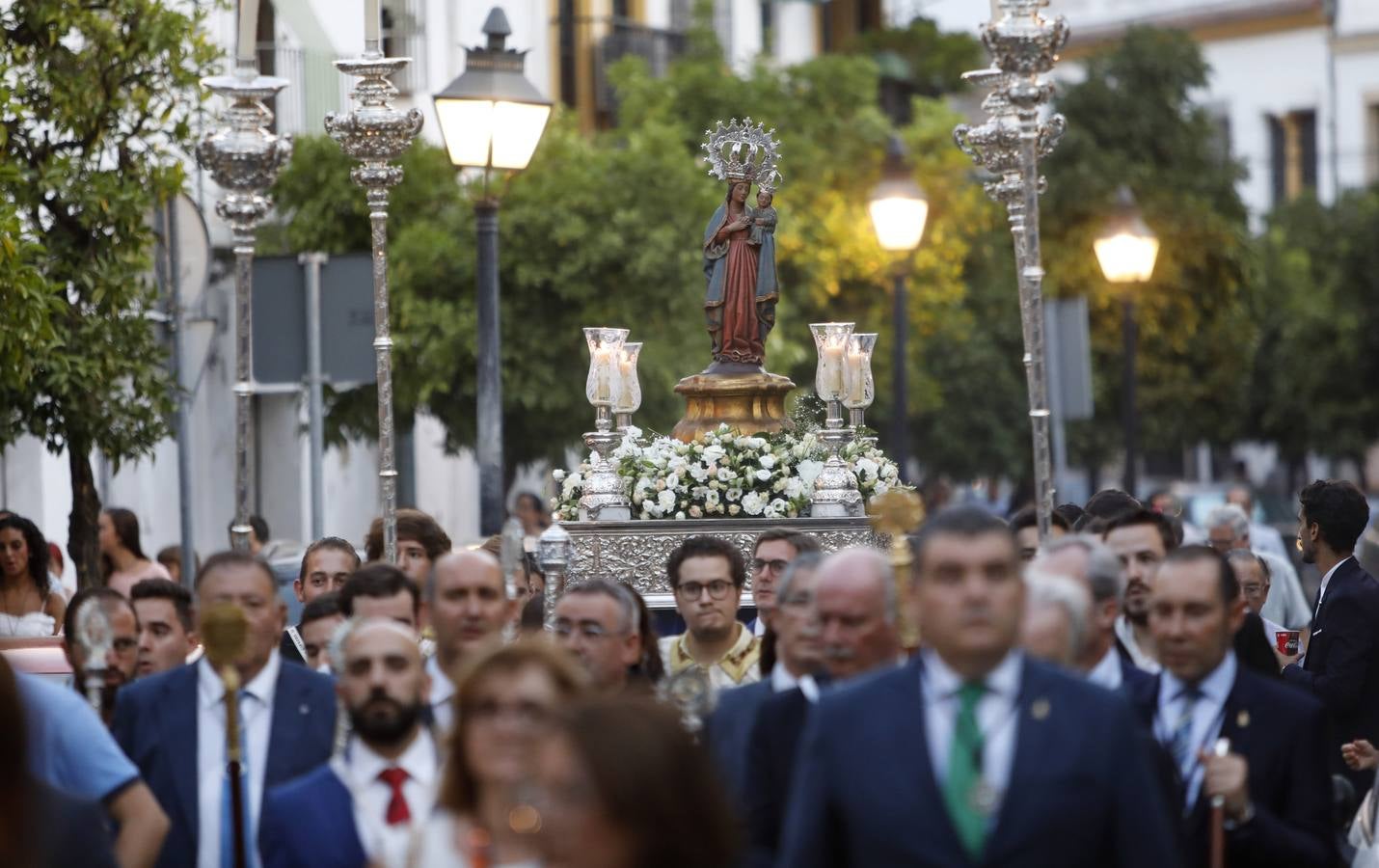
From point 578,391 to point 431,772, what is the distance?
19022 millimetres

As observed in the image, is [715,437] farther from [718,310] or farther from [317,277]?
[317,277]

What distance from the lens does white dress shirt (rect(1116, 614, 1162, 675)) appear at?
8.65 metres

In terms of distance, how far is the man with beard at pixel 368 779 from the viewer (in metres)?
6.56

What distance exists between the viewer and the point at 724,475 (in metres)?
14.9

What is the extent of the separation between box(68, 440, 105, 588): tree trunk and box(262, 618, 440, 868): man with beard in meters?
8.22

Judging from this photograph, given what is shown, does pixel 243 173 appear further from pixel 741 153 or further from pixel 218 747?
pixel 218 747

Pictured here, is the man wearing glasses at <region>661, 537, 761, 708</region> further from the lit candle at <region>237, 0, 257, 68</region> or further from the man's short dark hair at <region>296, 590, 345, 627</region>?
the lit candle at <region>237, 0, 257, 68</region>

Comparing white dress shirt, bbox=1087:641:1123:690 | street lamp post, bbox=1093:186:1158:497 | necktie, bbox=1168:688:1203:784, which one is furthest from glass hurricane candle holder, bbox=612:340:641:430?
necktie, bbox=1168:688:1203:784

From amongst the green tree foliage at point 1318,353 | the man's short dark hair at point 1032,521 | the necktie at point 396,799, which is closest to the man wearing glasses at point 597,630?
the necktie at point 396,799

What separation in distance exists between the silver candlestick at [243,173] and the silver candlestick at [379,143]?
1.32 feet

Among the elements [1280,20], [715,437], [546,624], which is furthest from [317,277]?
[1280,20]

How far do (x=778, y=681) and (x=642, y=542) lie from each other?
7419 millimetres

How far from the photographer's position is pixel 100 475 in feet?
73.6

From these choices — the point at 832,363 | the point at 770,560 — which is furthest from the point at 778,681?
the point at 832,363
